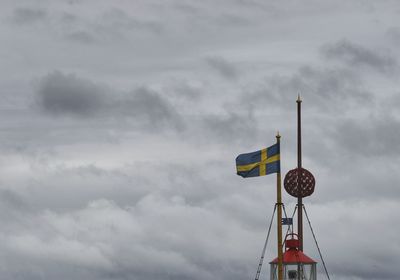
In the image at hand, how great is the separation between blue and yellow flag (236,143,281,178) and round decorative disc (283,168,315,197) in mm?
30187

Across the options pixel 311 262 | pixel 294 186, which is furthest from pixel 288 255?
pixel 294 186

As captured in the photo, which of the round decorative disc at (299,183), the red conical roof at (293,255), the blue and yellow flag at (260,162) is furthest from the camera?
the round decorative disc at (299,183)

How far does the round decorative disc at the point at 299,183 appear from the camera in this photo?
4227 inches

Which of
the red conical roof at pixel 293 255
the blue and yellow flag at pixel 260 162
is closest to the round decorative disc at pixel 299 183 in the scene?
the red conical roof at pixel 293 255

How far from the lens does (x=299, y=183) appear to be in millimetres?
107438

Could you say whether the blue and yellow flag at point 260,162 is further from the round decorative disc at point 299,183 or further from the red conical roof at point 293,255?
the round decorative disc at point 299,183

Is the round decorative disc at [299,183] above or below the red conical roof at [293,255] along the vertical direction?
above

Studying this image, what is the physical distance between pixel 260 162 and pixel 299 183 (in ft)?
103

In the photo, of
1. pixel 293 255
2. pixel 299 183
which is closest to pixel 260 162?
pixel 293 255

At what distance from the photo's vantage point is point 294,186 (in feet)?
353

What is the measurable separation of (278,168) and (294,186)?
32.2 m

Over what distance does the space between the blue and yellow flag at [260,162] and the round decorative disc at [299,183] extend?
30187mm

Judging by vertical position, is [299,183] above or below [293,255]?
above

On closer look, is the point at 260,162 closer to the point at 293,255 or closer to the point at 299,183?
the point at 293,255
